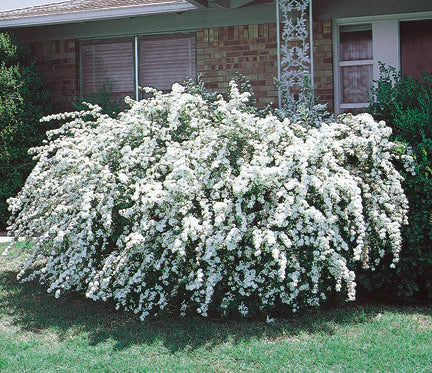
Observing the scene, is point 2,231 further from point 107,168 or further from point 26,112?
point 107,168

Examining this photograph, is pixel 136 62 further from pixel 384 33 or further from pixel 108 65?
pixel 384 33

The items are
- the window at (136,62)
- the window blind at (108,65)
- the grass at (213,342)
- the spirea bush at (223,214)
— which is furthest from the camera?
the window blind at (108,65)

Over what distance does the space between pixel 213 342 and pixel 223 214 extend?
96cm

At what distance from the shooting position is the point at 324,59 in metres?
9.41

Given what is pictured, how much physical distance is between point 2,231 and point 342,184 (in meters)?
6.63

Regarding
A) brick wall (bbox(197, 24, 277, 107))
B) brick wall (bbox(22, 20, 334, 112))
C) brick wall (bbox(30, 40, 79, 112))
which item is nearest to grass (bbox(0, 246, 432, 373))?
brick wall (bbox(22, 20, 334, 112))

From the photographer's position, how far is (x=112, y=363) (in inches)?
174

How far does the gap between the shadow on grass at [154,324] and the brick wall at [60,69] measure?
569 centimetres

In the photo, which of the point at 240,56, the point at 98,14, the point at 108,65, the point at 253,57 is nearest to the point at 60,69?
the point at 108,65

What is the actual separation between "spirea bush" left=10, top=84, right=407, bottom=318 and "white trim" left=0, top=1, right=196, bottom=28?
4.12m

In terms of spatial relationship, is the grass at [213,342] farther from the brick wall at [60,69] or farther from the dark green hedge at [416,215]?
the brick wall at [60,69]

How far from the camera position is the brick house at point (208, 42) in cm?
930

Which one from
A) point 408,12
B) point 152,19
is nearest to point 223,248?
point 408,12

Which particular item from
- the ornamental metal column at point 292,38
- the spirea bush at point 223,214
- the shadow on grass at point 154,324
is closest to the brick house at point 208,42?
the ornamental metal column at point 292,38
